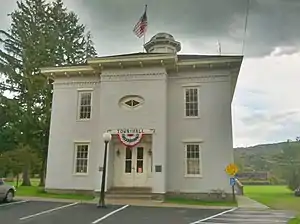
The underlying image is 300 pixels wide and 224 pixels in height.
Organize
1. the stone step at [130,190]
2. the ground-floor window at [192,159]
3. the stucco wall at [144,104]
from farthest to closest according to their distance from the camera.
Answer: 1. the ground-floor window at [192,159]
2. the stucco wall at [144,104]
3. the stone step at [130,190]

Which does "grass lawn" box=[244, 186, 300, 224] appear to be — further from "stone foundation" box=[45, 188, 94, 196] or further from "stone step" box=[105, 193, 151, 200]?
"stone foundation" box=[45, 188, 94, 196]

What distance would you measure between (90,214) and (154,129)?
262 inches

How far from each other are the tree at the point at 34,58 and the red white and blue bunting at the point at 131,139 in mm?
11714

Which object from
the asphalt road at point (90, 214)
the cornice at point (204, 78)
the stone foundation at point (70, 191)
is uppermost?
the cornice at point (204, 78)

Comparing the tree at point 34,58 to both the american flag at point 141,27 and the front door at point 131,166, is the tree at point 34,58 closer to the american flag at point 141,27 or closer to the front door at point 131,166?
the american flag at point 141,27

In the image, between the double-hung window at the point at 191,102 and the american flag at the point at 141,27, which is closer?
the double-hung window at the point at 191,102

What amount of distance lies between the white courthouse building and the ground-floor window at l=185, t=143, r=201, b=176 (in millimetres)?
53

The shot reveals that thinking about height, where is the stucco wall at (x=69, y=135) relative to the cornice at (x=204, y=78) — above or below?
below

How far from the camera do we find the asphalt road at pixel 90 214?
10602 millimetres

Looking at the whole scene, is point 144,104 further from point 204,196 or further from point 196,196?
point 204,196

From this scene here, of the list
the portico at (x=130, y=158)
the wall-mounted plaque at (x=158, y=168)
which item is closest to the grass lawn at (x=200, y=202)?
the wall-mounted plaque at (x=158, y=168)

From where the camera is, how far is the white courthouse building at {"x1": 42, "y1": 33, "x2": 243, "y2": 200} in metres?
17.5

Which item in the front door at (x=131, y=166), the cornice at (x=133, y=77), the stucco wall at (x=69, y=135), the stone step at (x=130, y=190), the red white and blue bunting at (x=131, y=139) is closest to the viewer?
the stone step at (x=130, y=190)

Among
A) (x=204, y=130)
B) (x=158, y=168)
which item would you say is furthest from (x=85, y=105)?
(x=204, y=130)
